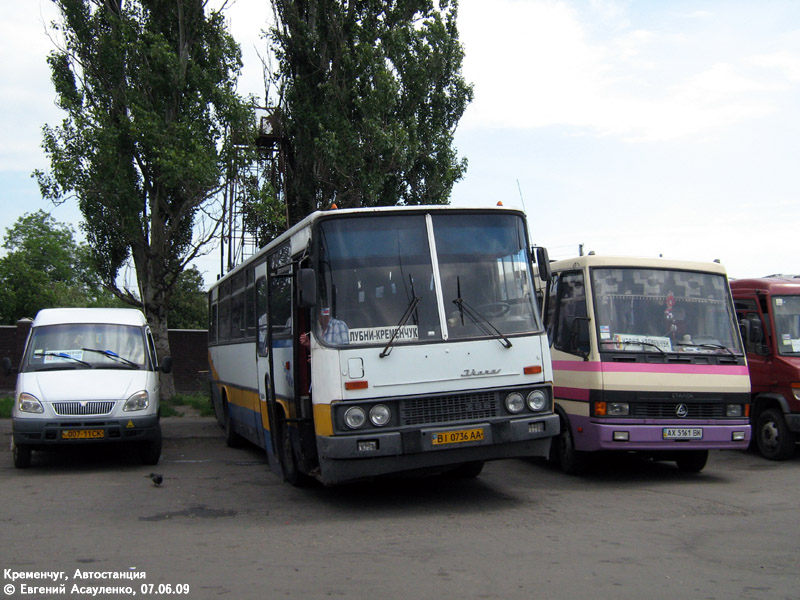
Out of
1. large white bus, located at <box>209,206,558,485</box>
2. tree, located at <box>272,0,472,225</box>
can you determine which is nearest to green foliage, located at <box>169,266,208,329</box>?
tree, located at <box>272,0,472,225</box>

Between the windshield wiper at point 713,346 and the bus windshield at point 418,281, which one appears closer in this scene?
the bus windshield at point 418,281

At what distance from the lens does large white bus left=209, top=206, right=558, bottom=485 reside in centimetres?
816

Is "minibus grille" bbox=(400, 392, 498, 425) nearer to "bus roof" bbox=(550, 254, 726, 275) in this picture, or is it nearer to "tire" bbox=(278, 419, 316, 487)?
"tire" bbox=(278, 419, 316, 487)

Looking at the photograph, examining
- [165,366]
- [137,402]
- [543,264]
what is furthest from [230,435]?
[543,264]

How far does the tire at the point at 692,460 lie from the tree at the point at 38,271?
121 ft

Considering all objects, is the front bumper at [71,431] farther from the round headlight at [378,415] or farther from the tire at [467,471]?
the round headlight at [378,415]

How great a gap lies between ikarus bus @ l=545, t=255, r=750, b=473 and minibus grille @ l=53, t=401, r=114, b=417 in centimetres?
645

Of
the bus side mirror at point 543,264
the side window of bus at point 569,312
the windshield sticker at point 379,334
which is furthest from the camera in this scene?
the side window of bus at point 569,312

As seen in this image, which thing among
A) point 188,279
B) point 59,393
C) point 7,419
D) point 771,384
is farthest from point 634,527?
point 188,279

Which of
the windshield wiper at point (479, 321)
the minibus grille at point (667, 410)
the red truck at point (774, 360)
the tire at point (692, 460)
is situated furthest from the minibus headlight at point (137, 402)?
the red truck at point (774, 360)

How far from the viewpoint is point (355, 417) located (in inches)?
319

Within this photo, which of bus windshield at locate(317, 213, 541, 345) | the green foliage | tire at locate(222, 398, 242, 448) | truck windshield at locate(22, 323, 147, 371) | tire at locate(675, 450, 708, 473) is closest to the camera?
bus windshield at locate(317, 213, 541, 345)

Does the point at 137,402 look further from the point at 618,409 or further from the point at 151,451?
the point at 618,409

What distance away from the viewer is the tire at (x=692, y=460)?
11.0 meters
